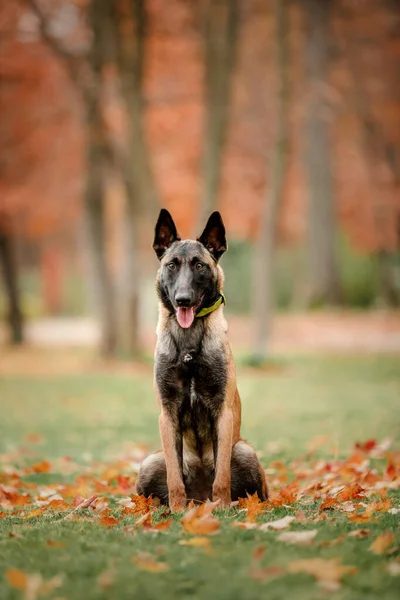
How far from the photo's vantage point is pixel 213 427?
5.56m

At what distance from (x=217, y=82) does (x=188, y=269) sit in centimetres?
1361

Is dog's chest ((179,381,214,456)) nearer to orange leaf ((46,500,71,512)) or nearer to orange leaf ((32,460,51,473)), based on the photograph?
orange leaf ((46,500,71,512))

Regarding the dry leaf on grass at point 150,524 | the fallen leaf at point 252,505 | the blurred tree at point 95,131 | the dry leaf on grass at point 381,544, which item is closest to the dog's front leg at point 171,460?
the fallen leaf at point 252,505

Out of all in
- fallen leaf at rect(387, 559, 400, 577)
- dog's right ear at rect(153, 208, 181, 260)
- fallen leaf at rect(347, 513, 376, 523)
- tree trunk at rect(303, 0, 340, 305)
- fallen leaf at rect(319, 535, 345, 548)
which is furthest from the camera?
tree trunk at rect(303, 0, 340, 305)

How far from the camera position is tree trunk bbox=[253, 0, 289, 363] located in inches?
703

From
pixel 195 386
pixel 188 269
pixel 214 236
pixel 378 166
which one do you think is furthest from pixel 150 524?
pixel 378 166

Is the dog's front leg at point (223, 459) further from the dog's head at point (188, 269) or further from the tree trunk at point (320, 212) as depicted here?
the tree trunk at point (320, 212)

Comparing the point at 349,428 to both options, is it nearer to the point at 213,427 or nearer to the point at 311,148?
the point at 213,427

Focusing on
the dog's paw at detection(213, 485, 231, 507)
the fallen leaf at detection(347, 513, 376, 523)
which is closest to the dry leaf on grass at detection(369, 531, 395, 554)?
the fallen leaf at detection(347, 513, 376, 523)

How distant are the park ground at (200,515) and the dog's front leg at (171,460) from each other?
0.17m

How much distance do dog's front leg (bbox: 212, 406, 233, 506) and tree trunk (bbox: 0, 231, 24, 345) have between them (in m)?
20.0

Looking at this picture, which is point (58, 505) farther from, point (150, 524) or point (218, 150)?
point (218, 150)

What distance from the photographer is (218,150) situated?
18.3m

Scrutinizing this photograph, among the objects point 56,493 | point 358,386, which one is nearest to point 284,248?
point 358,386
